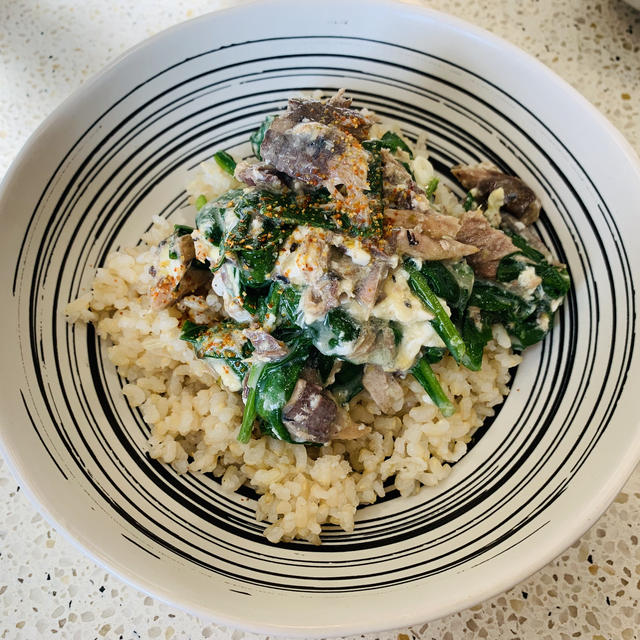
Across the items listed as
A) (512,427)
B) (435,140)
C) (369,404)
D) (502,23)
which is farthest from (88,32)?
(512,427)

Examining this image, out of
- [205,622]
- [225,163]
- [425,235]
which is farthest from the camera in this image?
[225,163]

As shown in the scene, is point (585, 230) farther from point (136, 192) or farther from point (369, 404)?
point (136, 192)

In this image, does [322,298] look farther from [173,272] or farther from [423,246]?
[173,272]

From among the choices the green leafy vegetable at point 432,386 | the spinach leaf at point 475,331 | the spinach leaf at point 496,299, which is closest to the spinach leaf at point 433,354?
the green leafy vegetable at point 432,386

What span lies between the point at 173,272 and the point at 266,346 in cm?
42

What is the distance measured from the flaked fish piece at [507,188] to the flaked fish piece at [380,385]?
0.74 m

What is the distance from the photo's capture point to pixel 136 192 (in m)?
2.25

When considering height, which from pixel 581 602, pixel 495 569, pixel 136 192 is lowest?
pixel 581 602

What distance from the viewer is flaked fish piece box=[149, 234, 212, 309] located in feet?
6.55

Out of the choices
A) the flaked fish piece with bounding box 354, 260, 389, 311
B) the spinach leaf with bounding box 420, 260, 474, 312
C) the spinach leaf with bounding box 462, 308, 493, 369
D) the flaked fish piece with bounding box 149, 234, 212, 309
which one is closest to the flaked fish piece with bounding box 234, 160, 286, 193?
the flaked fish piece with bounding box 149, 234, 212, 309

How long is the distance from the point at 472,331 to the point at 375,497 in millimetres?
622

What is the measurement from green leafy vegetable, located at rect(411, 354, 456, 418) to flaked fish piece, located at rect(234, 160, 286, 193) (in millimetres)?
699

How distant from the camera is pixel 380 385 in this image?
6.33ft

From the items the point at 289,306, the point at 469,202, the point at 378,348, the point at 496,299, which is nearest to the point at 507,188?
the point at 469,202
